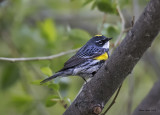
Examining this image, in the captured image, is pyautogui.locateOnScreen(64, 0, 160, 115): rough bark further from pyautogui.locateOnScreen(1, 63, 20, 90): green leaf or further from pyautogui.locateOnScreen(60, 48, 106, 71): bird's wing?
pyautogui.locateOnScreen(1, 63, 20, 90): green leaf

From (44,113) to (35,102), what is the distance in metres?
0.61

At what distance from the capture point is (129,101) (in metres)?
4.56

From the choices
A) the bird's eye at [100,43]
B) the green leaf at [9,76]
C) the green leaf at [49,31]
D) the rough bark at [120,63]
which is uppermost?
the rough bark at [120,63]

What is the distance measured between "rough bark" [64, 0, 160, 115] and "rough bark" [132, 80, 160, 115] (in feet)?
2.41

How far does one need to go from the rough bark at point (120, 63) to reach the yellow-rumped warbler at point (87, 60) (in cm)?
113

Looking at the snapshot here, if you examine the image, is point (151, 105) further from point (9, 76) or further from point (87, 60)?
point (9, 76)

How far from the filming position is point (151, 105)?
3572mm

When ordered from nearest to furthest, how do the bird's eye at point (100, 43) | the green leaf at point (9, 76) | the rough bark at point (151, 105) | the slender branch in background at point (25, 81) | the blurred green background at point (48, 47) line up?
1. the rough bark at point (151, 105)
2. the blurred green background at point (48, 47)
3. the bird's eye at point (100, 43)
4. the slender branch in background at point (25, 81)
5. the green leaf at point (9, 76)

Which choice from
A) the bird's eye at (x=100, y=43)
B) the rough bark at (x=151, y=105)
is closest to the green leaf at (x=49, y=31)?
the bird's eye at (x=100, y=43)

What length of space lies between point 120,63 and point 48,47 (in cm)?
277

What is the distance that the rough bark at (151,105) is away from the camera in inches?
131

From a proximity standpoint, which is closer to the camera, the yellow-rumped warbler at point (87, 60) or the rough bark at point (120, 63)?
the rough bark at point (120, 63)

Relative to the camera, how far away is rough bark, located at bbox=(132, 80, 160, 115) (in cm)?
334

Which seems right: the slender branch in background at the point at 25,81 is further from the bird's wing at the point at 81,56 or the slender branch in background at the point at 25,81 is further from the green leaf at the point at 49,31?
the bird's wing at the point at 81,56
